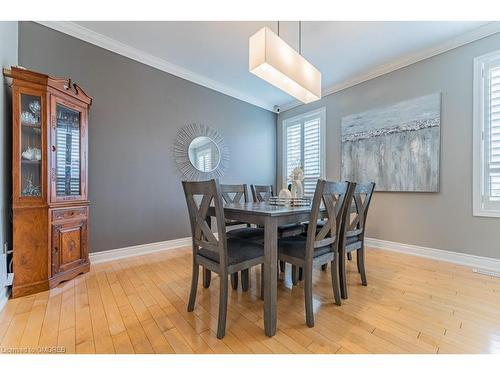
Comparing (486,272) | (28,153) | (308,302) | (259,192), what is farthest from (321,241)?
(28,153)

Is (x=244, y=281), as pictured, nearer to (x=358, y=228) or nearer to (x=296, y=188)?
(x=296, y=188)

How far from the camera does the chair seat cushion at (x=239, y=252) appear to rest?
1.48 m

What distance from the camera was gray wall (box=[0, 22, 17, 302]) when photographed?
1801 mm

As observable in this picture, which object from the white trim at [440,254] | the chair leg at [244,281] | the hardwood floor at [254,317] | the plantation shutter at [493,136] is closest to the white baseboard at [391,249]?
the white trim at [440,254]

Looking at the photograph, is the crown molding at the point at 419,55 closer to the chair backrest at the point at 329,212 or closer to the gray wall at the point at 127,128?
the gray wall at the point at 127,128

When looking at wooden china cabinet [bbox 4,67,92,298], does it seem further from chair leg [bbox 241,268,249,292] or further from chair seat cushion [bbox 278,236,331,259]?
chair seat cushion [bbox 278,236,331,259]

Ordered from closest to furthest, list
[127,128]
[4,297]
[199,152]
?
[4,297]
[127,128]
[199,152]

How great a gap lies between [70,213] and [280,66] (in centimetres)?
233

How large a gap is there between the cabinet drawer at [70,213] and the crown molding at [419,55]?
394cm

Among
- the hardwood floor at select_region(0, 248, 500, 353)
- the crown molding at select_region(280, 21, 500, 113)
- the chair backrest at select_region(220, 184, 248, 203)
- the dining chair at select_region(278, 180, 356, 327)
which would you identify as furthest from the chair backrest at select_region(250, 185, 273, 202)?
the crown molding at select_region(280, 21, 500, 113)

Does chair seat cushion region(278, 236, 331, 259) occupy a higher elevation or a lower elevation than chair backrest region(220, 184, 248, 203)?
lower

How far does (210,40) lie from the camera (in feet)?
8.89

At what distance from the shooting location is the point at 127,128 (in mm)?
2904

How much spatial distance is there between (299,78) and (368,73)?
6.85ft
